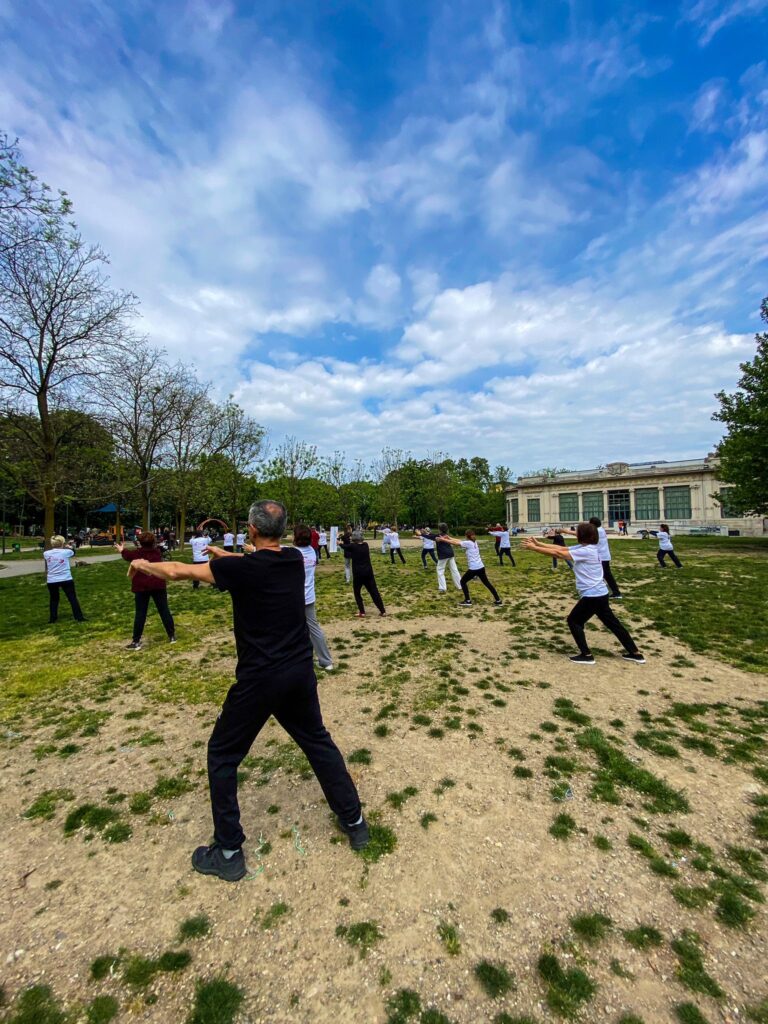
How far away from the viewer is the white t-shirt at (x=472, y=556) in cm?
1057

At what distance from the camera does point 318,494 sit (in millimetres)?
46594

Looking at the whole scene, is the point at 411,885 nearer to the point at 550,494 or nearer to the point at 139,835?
the point at 139,835

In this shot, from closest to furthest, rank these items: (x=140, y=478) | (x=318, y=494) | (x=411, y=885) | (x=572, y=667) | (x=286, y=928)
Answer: (x=286, y=928) → (x=411, y=885) → (x=572, y=667) → (x=140, y=478) → (x=318, y=494)

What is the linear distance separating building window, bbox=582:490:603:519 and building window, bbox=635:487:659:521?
14.4 ft

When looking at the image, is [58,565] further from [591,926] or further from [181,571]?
[591,926]

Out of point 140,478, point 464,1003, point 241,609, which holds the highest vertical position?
point 140,478

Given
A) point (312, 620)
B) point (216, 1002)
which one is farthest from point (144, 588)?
point (216, 1002)

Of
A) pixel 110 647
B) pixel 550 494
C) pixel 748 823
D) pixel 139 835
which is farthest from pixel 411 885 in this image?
pixel 550 494

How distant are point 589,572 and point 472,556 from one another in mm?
4182

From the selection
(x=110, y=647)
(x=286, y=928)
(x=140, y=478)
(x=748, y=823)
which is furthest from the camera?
(x=140, y=478)

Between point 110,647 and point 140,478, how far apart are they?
20807 mm

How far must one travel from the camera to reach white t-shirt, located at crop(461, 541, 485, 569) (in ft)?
34.7

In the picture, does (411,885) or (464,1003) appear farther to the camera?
(411,885)

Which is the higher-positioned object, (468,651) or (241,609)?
(241,609)
